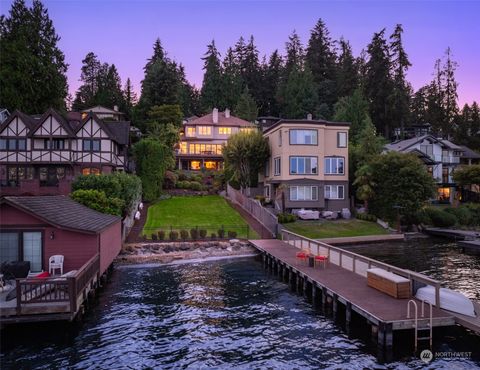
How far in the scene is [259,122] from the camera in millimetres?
89625

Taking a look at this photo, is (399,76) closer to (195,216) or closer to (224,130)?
(224,130)

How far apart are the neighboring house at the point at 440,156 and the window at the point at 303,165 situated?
90.0ft

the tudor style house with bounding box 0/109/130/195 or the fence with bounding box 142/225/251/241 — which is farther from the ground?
the tudor style house with bounding box 0/109/130/195

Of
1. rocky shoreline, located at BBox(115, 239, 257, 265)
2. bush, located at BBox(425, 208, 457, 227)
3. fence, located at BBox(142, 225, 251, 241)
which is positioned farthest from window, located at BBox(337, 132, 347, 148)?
rocky shoreline, located at BBox(115, 239, 257, 265)

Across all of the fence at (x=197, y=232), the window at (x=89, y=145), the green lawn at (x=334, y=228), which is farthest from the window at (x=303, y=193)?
the window at (x=89, y=145)

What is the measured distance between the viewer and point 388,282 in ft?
60.0

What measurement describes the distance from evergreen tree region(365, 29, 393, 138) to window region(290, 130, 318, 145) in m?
39.6

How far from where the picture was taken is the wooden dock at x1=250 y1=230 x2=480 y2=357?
15.0 meters

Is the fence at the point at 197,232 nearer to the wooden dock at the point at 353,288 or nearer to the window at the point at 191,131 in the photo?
the wooden dock at the point at 353,288

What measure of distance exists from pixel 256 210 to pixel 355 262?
76.7ft

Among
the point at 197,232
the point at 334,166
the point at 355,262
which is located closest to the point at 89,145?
the point at 197,232

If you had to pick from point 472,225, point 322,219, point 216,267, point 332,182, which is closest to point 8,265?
point 216,267

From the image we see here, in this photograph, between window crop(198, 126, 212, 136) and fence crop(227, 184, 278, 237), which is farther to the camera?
window crop(198, 126, 212, 136)

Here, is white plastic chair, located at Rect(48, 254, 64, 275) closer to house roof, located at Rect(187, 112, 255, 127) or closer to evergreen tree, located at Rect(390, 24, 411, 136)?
house roof, located at Rect(187, 112, 255, 127)
